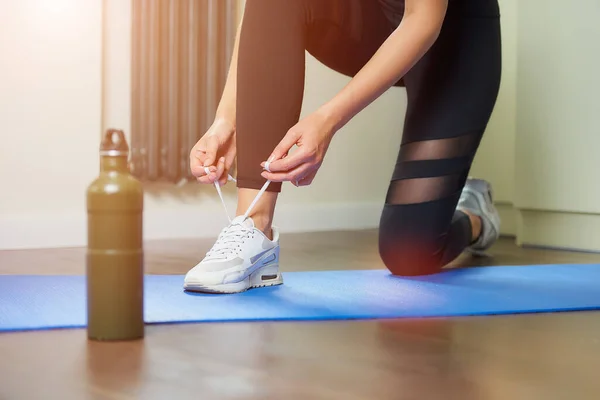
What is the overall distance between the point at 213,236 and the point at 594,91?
1.34 m

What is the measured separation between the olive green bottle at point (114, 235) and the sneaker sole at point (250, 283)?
0.36 m

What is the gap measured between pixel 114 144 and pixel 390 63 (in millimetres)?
534

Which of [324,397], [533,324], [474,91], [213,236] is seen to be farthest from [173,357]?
[213,236]

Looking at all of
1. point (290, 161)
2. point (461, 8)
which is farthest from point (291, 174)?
point (461, 8)

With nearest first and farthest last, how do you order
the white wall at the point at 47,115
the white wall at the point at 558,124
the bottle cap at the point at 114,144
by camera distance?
the bottle cap at the point at 114,144 < the white wall at the point at 558,124 < the white wall at the point at 47,115

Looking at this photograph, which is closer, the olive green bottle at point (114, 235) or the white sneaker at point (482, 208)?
the olive green bottle at point (114, 235)

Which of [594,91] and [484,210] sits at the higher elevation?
[594,91]

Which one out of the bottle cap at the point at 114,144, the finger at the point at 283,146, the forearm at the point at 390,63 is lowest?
the finger at the point at 283,146

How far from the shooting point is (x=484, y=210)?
1862mm

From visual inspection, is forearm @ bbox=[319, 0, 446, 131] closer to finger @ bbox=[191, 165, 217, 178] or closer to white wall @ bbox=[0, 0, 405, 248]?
finger @ bbox=[191, 165, 217, 178]

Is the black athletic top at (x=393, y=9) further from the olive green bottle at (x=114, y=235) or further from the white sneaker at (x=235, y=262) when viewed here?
the olive green bottle at (x=114, y=235)

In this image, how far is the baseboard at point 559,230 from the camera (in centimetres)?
225

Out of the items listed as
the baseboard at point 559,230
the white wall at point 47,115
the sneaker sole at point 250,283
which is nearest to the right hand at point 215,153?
the sneaker sole at point 250,283

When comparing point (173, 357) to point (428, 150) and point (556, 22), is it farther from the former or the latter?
point (556, 22)
